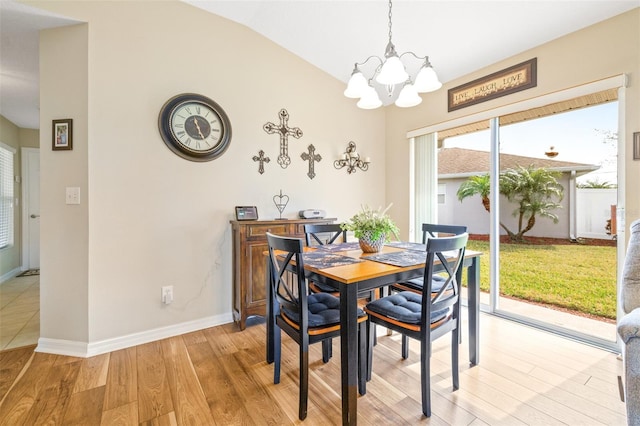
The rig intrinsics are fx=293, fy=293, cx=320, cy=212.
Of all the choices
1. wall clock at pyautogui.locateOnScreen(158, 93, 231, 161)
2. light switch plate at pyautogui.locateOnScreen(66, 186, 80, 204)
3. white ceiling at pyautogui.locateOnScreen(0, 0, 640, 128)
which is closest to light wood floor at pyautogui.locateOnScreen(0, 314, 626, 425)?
light switch plate at pyautogui.locateOnScreen(66, 186, 80, 204)

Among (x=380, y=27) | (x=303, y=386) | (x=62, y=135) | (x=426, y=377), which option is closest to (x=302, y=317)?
(x=303, y=386)

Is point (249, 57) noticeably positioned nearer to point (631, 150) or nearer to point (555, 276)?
point (631, 150)

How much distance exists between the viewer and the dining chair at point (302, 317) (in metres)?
1.58

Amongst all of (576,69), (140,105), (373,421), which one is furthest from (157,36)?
(576,69)

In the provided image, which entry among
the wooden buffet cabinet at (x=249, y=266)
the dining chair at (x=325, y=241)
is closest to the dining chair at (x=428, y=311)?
the dining chair at (x=325, y=241)

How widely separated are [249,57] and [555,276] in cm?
424

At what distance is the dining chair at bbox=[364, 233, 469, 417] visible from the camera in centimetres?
158

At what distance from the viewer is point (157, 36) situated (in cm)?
252

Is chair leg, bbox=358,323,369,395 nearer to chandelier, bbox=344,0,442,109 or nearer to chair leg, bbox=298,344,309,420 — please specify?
chair leg, bbox=298,344,309,420

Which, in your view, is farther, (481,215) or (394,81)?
(481,215)

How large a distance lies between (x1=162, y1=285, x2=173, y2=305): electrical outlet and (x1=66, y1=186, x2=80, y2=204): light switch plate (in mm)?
966

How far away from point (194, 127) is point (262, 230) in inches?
44.7

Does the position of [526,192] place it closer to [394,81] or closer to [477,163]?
[477,163]

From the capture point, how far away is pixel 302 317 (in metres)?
1.58
